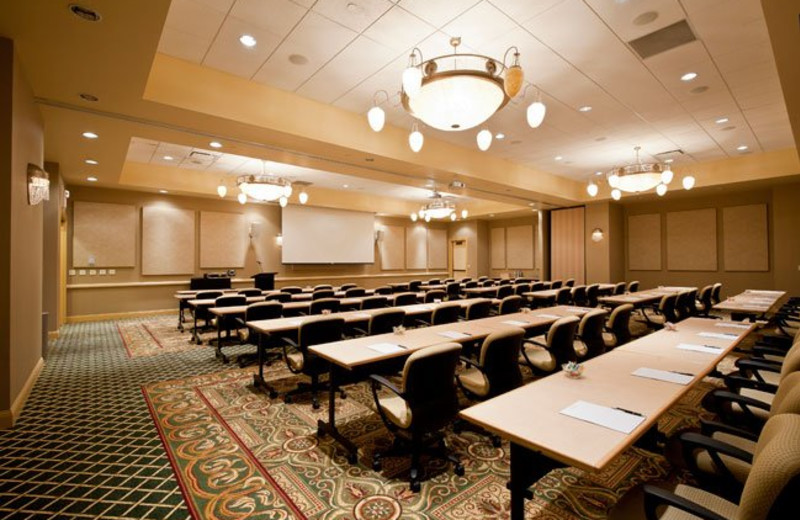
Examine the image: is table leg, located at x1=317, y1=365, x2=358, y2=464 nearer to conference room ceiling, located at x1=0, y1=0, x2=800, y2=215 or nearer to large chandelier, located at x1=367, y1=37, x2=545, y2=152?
large chandelier, located at x1=367, y1=37, x2=545, y2=152

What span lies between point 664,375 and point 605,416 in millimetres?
959

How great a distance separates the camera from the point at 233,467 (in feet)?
8.94

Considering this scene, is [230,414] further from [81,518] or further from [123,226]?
[123,226]

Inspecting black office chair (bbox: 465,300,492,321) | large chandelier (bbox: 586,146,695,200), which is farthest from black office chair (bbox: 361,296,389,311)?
large chandelier (bbox: 586,146,695,200)

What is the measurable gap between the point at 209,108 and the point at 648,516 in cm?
558

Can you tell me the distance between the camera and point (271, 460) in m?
2.83

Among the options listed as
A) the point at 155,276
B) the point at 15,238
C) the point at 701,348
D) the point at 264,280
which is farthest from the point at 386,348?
the point at 155,276

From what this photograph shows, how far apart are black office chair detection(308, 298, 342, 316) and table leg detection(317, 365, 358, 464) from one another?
2.47 m

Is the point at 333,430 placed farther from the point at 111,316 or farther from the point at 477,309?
the point at 111,316

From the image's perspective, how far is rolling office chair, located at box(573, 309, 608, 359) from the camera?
384 centimetres

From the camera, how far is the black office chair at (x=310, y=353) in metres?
3.82

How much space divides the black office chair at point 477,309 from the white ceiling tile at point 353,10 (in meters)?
3.82

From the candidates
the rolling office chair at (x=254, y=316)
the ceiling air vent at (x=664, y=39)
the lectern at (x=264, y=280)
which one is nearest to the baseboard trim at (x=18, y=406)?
the rolling office chair at (x=254, y=316)

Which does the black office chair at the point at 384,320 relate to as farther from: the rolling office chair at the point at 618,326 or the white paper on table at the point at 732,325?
the white paper on table at the point at 732,325
